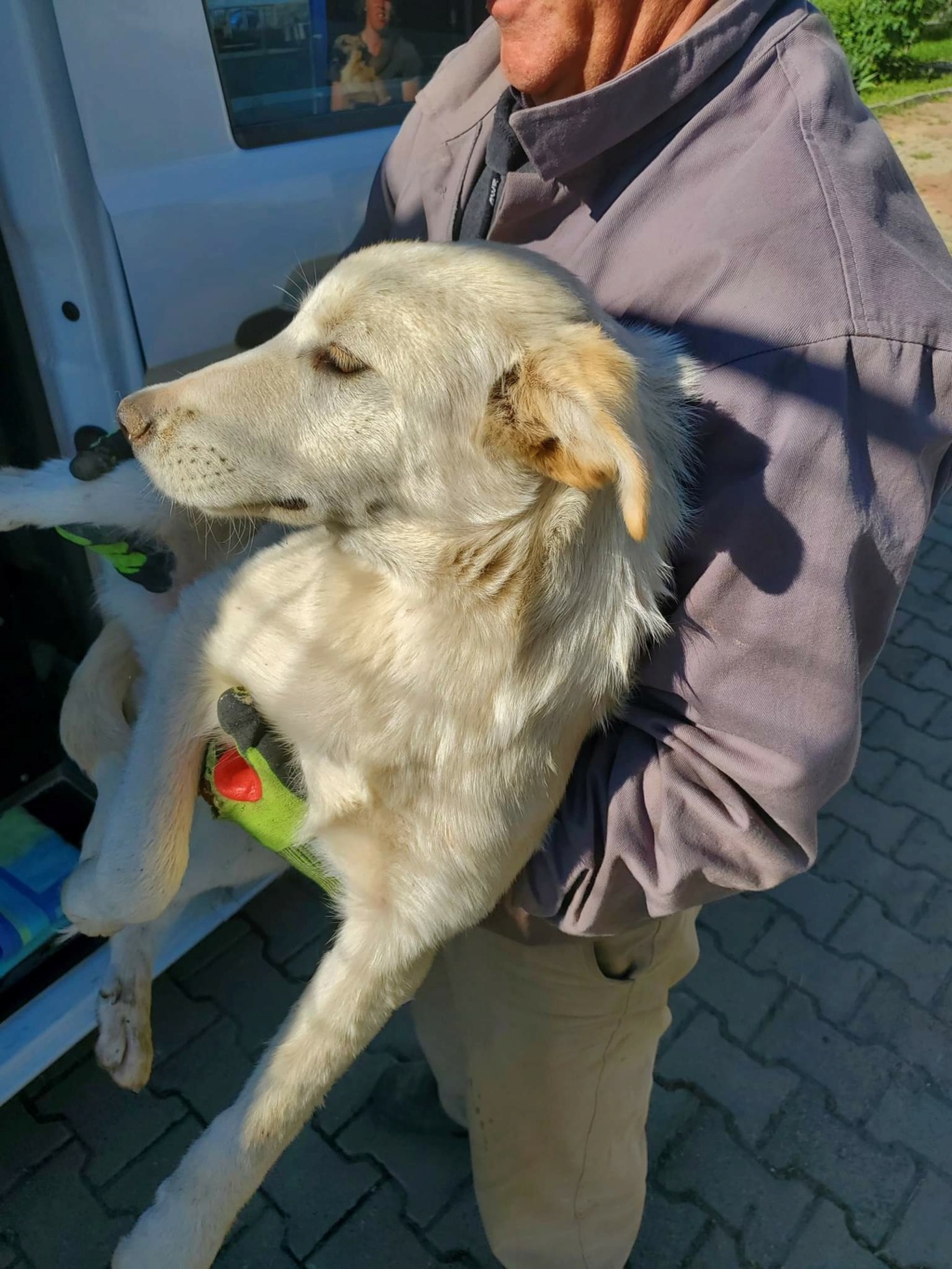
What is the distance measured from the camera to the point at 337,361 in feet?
6.15

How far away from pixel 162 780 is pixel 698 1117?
84.6 inches

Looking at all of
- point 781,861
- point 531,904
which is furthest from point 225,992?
point 781,861

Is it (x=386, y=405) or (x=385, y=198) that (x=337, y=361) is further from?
(x=385, y=198)

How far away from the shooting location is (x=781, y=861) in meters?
1.62

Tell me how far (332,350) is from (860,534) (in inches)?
40.9

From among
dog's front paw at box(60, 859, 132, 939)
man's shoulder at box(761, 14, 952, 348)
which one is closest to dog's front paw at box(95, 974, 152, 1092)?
dog's front paw at box(60, 859, 132, 939)

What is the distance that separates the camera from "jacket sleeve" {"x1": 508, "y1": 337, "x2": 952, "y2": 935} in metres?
1.49

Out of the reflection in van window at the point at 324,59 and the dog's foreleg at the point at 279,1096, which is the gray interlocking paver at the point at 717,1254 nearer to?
the dog's foreleg at the point at 279,1096

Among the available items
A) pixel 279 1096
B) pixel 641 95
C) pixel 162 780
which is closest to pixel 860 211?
pixel 641 95

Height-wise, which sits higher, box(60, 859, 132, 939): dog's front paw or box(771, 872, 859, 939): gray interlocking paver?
box(60, 859, 132, 939): dog's front paw

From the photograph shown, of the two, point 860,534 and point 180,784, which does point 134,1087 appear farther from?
point 860,534

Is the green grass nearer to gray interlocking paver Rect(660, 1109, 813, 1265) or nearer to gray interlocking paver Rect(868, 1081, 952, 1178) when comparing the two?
gray interlocking paver Rect(868, 1081, 952, 1178)

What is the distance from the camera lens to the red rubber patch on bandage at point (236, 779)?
2.22m

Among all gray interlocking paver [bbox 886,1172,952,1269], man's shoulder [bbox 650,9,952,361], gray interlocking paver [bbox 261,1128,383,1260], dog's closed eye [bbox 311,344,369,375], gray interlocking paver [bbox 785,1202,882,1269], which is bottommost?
gray interlocking paver [bbox 886,1172,952,1269]
